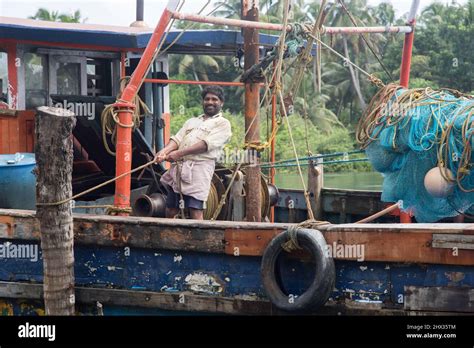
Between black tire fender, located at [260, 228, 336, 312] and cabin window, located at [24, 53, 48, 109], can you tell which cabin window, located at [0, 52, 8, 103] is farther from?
black tire fender, located at [260, 228, 336, 312]

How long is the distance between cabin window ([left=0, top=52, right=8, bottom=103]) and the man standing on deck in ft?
6.59

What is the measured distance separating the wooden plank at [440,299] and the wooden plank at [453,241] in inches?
10.9

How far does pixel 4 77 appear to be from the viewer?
27.2ft

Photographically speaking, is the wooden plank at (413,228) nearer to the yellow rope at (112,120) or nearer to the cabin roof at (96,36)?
the yellow rope at (112,120)

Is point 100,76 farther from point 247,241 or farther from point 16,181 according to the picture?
point 247,241

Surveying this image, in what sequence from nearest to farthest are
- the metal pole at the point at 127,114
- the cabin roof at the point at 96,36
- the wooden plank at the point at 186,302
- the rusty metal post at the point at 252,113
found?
Answer: 1. the wooden plank at the point at 186,302
2. the metal pole at the point at 127,114
3. the rusty metal post at the point at 252,113
4. the cabin roof at the point at 96,36

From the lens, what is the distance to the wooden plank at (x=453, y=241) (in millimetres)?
5516

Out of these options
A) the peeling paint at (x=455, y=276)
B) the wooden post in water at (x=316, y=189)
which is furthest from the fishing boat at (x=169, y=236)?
the wooden post in water at (x=316, y=189)

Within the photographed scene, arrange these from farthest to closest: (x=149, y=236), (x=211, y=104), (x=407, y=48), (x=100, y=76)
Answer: (x=100, y=76) → (x=407, y=48) → (x=211, y=104) → (x=149, y=236)

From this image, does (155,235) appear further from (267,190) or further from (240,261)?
(267,190)

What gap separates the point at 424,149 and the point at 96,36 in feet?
10.8

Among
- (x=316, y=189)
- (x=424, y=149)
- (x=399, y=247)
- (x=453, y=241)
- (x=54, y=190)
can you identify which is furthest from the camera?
(x=316, y=189)

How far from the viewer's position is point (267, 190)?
838 centimetres

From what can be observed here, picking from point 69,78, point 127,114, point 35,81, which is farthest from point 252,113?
point 35,81
